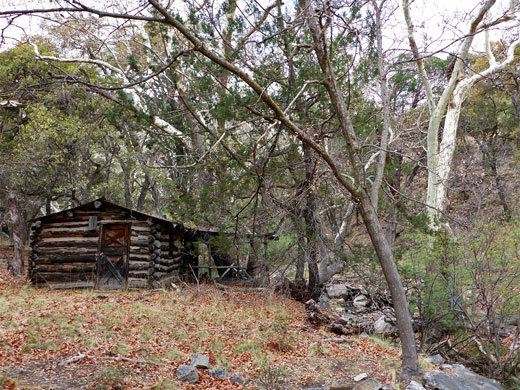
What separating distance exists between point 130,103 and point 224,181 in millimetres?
3443

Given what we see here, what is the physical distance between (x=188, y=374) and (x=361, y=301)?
32.5 ft

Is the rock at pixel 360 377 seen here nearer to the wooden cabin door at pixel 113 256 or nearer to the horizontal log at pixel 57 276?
the wooden cabin door at pixel 113 256

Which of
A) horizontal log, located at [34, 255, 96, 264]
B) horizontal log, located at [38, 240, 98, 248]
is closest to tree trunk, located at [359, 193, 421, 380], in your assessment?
horizontal log, located at [38, 240, 98, 248]

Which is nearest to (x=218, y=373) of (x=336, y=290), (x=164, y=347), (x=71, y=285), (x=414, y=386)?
(x=164, y=347)

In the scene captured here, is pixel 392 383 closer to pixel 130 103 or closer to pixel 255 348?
pixel 255 348

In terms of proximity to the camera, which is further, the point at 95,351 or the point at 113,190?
the point at 113,190

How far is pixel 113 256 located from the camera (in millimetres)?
13625

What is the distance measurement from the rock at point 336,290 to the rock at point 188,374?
Answer: 1063cm

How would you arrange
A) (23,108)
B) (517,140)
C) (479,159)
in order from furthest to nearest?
1. (479,159)
2. (517,140)
3. (23,108)

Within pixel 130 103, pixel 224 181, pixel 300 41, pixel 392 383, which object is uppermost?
pixel 300 41

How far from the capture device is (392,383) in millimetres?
5875

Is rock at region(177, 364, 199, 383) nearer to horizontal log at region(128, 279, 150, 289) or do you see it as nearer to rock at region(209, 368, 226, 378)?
rock at region(209, 368, 226, 378)

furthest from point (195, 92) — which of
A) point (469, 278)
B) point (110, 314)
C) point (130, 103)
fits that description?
point (469, 278)

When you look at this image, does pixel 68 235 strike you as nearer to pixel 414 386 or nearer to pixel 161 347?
pixel 161 347
